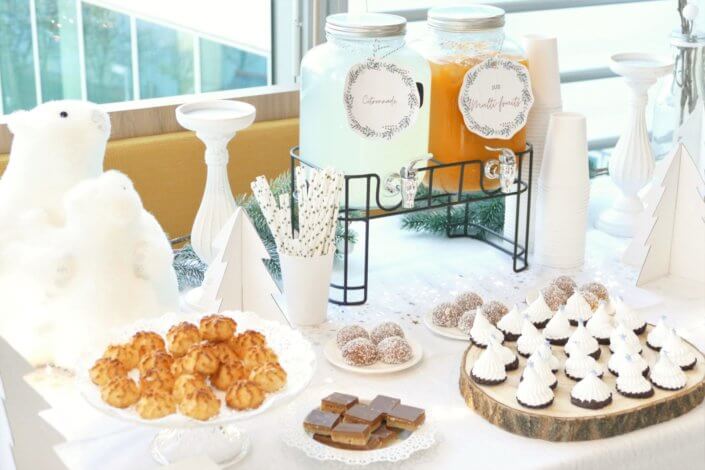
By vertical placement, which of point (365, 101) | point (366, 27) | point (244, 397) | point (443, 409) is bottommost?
point (443, 409)

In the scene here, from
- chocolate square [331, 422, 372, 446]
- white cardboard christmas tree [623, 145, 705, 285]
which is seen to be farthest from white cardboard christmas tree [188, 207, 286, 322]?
white cardboard christmas tree [623, 145, 705, 285]

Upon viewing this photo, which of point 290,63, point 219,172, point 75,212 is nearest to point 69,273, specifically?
point 75,212

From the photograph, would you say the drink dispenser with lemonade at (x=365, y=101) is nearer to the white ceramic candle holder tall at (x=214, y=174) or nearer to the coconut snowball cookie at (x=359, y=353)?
the white ceramic candle holder tall at (x=214, y=174)

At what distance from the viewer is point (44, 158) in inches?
47.8

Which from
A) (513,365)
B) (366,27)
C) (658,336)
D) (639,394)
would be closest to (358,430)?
(513,365)

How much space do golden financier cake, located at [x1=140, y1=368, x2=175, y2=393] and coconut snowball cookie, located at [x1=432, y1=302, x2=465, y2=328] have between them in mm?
495

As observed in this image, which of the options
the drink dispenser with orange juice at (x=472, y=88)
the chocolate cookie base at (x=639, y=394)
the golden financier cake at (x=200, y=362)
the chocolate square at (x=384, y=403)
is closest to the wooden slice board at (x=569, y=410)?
the chocolate cookie base at (x=639, y=394)

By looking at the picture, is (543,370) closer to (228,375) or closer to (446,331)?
(446,331)

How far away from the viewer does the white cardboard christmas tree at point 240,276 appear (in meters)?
1.30

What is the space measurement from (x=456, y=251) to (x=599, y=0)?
1378 mm

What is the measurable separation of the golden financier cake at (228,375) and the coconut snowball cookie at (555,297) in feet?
1.79

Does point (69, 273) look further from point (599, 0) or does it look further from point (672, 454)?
point (599, 0)

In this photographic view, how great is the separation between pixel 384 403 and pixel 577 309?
35cm

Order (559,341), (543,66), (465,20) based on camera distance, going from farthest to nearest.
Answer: (543,66), (465,20), (559,341)
